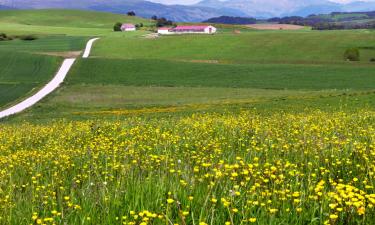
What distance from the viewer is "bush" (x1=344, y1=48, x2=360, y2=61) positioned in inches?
3458

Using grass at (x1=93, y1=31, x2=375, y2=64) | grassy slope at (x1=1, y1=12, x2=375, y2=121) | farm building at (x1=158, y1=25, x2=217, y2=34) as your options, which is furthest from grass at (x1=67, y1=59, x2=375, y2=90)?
farm building at (x1=158, y1=25, x2=217, y2=34)

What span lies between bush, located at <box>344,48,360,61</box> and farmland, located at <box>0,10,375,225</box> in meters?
2.59

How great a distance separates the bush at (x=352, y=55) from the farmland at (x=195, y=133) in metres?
2.59

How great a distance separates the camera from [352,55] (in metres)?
88.1

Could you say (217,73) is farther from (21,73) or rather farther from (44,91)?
(21,73)

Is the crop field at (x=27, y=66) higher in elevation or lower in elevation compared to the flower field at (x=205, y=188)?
lower

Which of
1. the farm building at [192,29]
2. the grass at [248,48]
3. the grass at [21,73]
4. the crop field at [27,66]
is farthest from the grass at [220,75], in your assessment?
the farm building at [192,29]

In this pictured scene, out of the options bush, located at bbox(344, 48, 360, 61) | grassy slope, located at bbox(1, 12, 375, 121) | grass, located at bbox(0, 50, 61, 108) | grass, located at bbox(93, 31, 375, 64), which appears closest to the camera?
grassy slope, located at bbox(1, 12, 375, 121)

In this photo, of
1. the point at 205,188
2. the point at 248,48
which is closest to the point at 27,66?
the point at 248,48

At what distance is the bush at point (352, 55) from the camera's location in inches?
3458

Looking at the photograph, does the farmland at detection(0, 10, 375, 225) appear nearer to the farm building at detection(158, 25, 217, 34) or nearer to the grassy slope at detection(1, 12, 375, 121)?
the grassy slope at detection(1, 12, 375, 121)

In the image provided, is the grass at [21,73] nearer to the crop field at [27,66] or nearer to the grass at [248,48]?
the crop field at [27,66]

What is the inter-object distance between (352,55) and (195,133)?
82.0 meters

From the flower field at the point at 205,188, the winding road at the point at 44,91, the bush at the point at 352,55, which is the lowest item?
the winding road at the point at 44,91
